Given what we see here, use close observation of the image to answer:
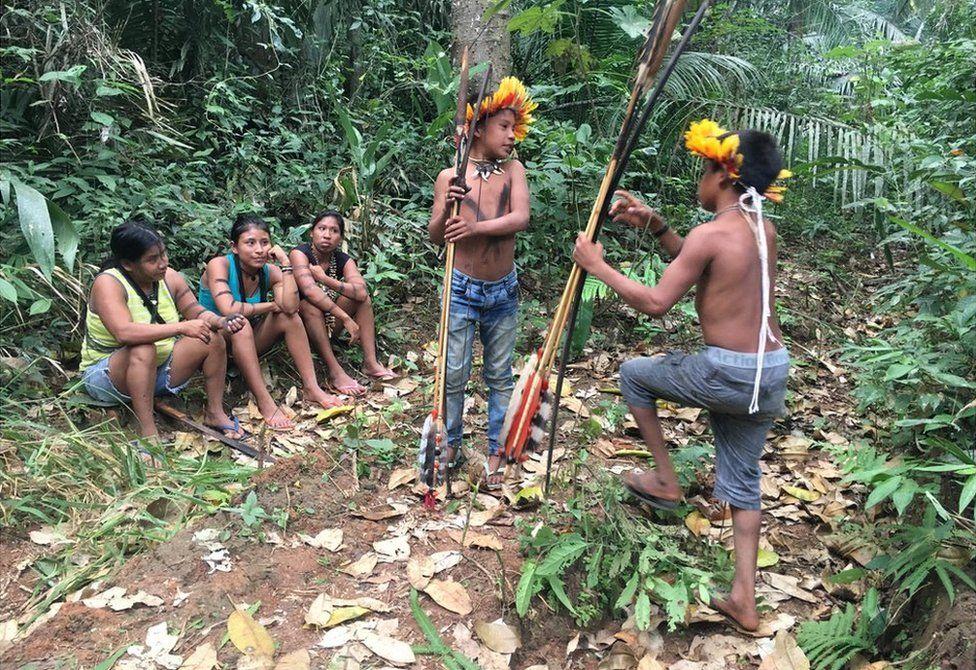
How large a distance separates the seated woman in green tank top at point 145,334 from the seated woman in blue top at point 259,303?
0.59 ft

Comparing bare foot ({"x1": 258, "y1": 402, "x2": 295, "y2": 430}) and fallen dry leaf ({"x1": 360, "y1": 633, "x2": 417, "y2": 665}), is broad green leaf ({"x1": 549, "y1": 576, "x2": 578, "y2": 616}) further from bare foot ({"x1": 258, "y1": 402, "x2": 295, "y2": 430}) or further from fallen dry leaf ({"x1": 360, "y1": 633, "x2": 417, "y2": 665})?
bare foot ({"x1": 258, "y1": 402, "x2": 295, "y2": 430})

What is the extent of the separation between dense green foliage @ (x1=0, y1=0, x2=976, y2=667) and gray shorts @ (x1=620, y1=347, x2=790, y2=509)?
0.35 metres

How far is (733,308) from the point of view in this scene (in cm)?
254

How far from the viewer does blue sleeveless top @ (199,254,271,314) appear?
436cm

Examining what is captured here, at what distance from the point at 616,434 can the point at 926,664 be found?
199 centimetres

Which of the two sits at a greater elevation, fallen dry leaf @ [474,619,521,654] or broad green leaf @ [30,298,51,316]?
broad green leaf @ [30,298,51,316]

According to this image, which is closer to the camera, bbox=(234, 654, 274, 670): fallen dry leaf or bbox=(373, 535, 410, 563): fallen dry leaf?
bbox=(234, 654, 274, 670): fallen dry leaf

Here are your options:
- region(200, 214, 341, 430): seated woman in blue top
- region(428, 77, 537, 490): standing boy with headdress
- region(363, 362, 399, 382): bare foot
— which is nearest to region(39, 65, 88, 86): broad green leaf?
region(200, 214, 341, 430): seated woman in blue top

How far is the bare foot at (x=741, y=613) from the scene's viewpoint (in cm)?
258

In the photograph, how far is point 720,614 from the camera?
8.79ft

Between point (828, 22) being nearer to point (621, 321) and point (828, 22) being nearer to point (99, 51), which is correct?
point (621, 321)

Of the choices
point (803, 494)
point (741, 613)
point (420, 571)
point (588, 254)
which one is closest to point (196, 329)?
point (420, 571)

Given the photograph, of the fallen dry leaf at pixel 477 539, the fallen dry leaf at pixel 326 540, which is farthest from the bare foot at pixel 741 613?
the fallen dry leaf at pixel 326 540

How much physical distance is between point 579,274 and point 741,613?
4.54 ft
